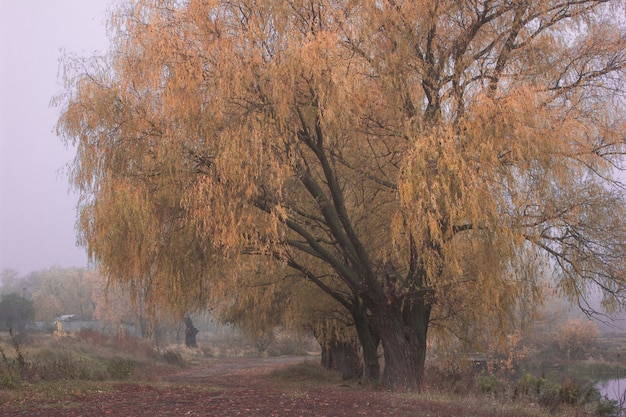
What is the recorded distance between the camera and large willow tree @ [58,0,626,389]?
867 cm

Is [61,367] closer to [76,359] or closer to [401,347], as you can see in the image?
[76,359]

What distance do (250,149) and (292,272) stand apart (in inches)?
272

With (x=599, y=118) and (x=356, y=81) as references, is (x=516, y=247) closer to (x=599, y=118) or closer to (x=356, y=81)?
(x=599, y=118)

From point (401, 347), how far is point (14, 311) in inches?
1493

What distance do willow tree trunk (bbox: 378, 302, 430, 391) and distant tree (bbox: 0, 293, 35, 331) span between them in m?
35.5

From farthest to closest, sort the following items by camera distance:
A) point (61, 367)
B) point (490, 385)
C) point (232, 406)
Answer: point (490, 385), point (61, 367), point (232, 406)

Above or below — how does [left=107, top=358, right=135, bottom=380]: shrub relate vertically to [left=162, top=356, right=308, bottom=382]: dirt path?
above

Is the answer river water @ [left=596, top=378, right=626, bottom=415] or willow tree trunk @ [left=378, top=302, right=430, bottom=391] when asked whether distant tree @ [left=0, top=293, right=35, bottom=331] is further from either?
river water @ [left=596, top=378, right=626, bottom=415]

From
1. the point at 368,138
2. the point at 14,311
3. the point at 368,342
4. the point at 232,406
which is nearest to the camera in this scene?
the point at 232,406

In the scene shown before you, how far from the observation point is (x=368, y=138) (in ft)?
36.2

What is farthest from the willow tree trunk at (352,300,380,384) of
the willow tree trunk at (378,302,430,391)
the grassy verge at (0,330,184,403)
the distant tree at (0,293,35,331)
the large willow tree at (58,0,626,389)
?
the distant tree at (0,293,35,331)

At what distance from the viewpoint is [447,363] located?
14211 millimetres

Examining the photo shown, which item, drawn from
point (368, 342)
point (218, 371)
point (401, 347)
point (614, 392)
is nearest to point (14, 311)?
point (218, 371)

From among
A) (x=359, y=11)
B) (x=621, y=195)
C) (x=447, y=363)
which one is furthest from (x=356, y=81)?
(x=447, y=363)
